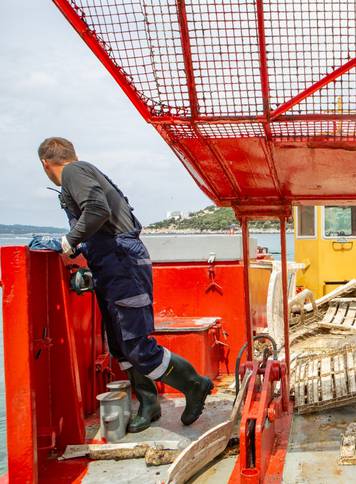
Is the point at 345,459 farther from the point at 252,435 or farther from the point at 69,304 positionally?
the point at 69,304

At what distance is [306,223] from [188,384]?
7379mm

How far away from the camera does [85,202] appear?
119 inches

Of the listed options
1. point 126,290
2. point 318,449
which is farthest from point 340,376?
point 126,290

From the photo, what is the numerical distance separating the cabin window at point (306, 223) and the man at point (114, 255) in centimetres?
734

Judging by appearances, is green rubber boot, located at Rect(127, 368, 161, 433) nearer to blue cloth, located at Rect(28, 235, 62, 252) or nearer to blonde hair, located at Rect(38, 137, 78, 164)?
blue cloth, located at Rect(28, 235, 62, 252)

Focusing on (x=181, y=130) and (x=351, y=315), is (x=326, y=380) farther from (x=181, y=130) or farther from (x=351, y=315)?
(x=351, y=315)

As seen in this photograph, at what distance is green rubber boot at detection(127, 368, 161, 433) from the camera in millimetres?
3482

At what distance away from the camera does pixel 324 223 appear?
10.1m

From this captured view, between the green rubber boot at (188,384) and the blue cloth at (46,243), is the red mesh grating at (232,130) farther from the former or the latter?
Result: the green rubber boot at (188,384)

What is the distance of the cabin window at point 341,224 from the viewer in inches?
397

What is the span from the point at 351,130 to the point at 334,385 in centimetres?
191

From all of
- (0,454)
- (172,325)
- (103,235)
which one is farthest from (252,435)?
(0,454)

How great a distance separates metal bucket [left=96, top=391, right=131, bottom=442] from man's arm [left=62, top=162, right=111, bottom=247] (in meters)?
0.98

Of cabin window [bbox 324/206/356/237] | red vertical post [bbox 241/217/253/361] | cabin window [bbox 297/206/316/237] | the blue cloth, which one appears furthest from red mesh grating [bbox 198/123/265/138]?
cabin window [bbox 297/206/316/237]
